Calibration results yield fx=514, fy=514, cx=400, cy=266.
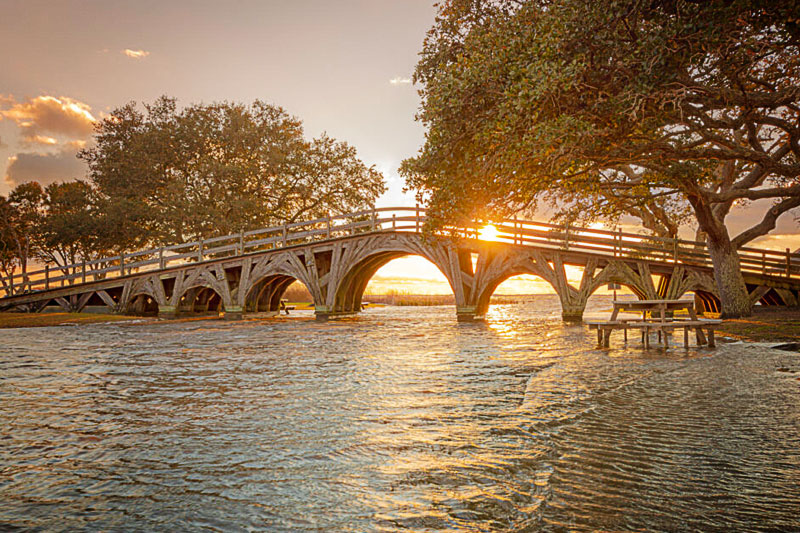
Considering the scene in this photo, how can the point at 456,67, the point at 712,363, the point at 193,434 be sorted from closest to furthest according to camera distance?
the point at 193,434
the point at 712,363
the point at 456,67

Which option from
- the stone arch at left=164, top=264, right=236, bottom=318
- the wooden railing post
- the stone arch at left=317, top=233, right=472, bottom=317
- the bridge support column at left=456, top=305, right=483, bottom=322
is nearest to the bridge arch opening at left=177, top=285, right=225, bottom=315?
the stone arch at left=164, top=264, right=236, bottom=318

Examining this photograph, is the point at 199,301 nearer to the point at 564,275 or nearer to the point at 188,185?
the point at 188,185

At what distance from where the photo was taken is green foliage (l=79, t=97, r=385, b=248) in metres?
31.2

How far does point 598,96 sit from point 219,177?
25.3m

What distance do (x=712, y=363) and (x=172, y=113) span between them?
39387 mm

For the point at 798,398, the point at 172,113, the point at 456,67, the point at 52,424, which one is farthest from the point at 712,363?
the point at 172,113

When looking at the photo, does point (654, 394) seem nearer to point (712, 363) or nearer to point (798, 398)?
point (798, 398)

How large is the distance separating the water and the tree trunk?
964 cm

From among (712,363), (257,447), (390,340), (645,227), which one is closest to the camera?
(257,447)

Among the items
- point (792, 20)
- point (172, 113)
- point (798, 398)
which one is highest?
point (172, 113)

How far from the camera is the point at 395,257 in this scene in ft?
85.1

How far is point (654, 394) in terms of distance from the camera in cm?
629

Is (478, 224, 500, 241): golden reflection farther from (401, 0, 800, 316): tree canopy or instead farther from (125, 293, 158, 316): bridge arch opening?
(125, 293, 158, 316): bridge arch opening

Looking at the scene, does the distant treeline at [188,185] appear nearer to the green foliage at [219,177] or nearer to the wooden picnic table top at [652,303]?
the green foliage at [219,177]
